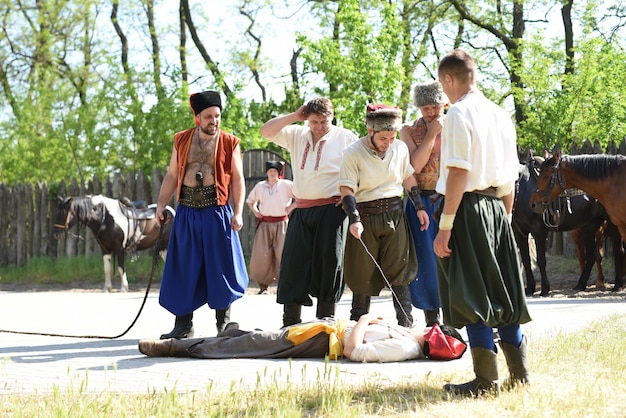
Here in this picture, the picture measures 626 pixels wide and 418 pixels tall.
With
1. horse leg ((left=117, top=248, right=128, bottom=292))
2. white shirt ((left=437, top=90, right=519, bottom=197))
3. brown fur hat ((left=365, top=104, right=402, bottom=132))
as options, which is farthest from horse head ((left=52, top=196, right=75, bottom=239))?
white shirt ((left=437, top=90, right=519, bottom=197))

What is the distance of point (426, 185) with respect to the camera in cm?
750

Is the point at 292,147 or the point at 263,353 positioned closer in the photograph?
the point at 263,353

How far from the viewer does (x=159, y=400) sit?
15.8 ft

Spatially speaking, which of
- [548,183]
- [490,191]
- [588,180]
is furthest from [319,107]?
[588,180]

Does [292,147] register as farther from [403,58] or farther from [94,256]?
[403,58]

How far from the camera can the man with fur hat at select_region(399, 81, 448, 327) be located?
733 centimetres

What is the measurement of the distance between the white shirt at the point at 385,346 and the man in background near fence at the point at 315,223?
3.32ft

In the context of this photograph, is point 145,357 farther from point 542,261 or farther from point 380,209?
point 542,261

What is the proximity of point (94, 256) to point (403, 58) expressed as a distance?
10.3m

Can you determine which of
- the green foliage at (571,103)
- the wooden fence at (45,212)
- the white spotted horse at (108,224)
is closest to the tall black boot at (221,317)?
the white spotted horse at (108,224)

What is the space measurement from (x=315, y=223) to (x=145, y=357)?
1699mm

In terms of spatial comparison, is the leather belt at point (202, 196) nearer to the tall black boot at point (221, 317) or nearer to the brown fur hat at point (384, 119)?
the tall black boot at point (221, 317)

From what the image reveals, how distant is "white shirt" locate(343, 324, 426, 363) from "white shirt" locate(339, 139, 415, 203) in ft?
3.80

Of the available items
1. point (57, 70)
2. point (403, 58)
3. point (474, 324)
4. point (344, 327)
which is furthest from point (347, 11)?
point (57, 70)
